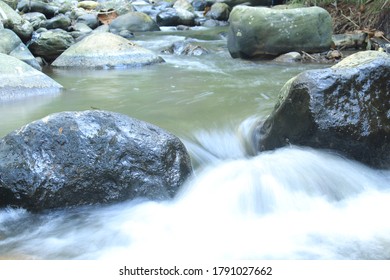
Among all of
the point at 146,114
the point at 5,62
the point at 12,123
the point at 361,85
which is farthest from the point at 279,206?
the point at 5,62

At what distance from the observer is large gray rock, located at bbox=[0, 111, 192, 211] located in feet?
10.3

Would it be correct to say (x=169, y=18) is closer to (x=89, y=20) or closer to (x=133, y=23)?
(x=133, y=23)

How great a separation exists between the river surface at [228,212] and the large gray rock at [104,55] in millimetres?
3240

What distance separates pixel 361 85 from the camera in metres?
3.68

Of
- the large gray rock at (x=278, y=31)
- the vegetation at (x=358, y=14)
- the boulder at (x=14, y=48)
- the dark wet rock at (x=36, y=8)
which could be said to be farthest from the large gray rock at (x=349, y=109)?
the dark wet rock at (x=36, y=8)

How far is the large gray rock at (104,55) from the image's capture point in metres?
8.37

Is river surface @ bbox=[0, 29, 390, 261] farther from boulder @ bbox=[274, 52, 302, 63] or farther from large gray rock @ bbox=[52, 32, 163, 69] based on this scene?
boulder @ bbox=[274, 52, 302, 63]

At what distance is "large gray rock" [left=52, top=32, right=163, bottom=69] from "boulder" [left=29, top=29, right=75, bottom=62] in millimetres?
304

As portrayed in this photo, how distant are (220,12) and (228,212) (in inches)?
584

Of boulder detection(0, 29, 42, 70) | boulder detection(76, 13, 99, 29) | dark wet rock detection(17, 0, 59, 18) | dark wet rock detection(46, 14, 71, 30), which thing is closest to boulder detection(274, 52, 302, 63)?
boulder detection(0, 29, 42, 70)

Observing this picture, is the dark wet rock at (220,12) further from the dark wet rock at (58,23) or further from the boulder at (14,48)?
the boulder at (14,48)

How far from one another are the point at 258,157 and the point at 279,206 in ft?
2.32

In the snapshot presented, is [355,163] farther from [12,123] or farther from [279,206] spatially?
[12,123]

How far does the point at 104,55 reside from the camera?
27.7 ft
